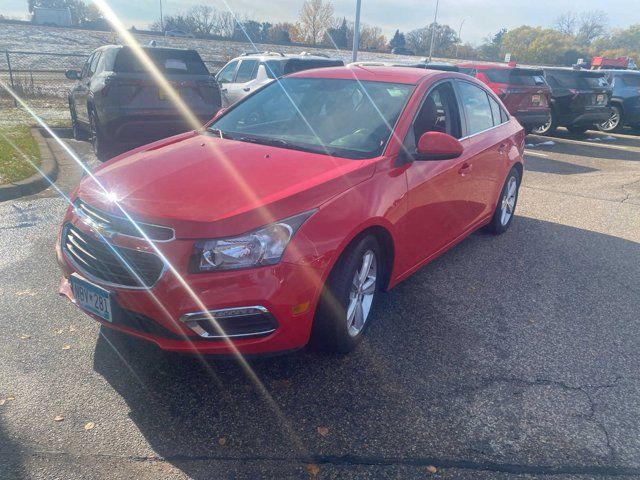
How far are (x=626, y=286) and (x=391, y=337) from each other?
2450mm

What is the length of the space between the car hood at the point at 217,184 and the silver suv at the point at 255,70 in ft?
25.9

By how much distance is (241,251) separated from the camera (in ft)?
8.69

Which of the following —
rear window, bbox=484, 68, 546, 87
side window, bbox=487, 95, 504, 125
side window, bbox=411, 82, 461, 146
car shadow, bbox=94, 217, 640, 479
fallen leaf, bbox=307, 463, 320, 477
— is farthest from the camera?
rear window, bbox=484, 68, 546, 87

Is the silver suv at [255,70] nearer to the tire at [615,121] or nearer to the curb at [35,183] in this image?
the curb at [35,183]

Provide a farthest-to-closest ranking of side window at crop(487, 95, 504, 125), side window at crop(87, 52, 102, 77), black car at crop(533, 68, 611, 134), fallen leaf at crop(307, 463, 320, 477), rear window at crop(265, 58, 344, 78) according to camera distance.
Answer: black car at crop(533, 68, 611, 134), rear window at crop(265, 58, 344, 78), side window at crop(87, 52, 102, 77), side window at crop(487, 95, 504, 125), fallen leaf at crop(307, 463, 320, 477)

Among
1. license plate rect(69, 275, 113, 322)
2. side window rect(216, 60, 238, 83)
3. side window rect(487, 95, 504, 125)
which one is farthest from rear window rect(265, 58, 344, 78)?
license plate rect(69, 275, 113, 322)

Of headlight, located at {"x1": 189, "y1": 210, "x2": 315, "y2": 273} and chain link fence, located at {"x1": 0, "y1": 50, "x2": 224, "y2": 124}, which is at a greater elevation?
headlight, located at {"x1": 189, "y1": 210, "x2": 315, "y2": 273}

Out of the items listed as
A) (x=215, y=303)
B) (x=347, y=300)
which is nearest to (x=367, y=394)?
(x=347, y=300)

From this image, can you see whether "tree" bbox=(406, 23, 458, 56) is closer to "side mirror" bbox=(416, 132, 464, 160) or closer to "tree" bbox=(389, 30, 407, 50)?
"tree" bbox=(389, 30, 407, 50)

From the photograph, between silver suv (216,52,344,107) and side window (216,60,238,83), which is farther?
side window (216,60,238,83)

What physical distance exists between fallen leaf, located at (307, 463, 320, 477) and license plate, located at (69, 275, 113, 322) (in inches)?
50.2

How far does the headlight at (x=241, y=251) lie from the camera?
103 inches

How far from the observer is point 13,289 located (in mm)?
3984

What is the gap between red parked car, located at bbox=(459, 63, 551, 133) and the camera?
40.0 feet
